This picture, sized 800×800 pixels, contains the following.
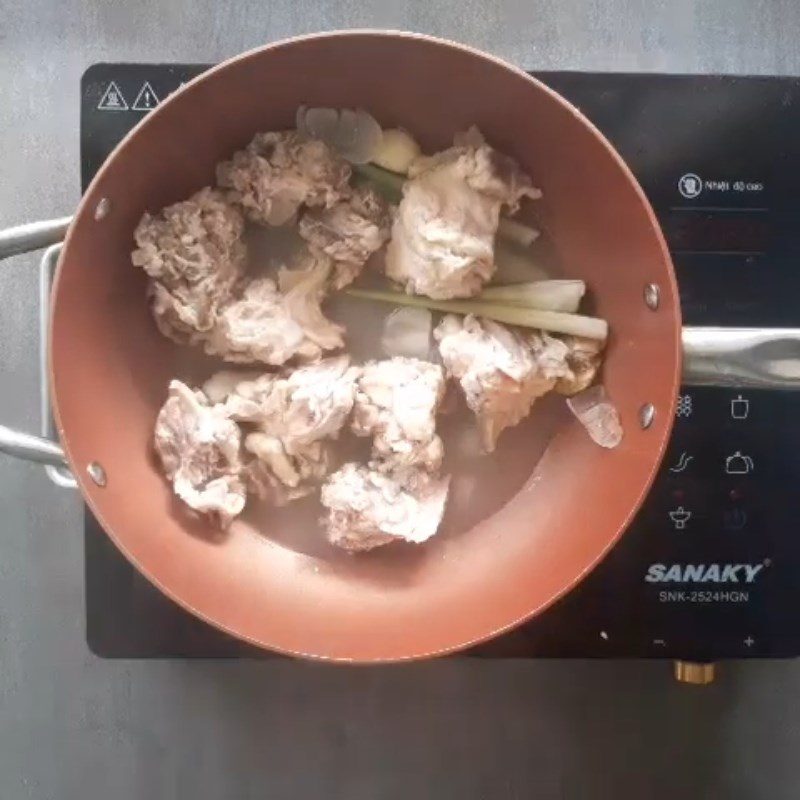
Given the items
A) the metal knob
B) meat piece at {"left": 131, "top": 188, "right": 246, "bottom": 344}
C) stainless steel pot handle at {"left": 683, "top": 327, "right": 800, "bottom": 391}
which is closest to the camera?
stainless steel pot handle at {"left": 683, "top": 327, "right": 800, "bottom": 391}

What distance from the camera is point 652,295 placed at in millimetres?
749

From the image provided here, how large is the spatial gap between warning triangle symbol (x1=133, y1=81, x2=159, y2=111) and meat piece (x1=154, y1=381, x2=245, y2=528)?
223mm

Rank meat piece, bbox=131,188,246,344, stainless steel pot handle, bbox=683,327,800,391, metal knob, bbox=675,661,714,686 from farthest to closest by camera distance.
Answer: metal knob, bbox=675,661,714,686, meat piece, bbox=131,188,246,344, stainless steel pot handle, bbox=683,327,800,391

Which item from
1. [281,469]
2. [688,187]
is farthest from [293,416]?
[688,187]

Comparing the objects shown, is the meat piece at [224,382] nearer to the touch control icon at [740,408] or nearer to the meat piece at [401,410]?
the meat piece at [401,410]

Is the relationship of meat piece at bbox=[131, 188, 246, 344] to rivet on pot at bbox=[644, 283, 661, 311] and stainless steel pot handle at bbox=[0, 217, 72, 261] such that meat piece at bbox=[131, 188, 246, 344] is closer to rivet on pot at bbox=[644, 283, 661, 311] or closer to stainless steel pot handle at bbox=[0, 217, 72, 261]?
stainless steel pot handle at bbox=[0, 217, 72, 261]

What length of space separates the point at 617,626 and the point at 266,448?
1.09 ft

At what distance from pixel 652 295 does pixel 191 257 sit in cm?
34

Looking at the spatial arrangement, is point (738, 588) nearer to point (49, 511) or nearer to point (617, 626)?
point (617, 626)

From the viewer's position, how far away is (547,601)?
729mm

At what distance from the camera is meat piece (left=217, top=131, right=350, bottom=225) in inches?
31.6

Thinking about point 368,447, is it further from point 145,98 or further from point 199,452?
point 145,98

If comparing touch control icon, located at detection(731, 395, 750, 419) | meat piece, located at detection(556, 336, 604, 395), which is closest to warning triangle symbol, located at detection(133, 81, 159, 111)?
meat piece, located at detection(556, 336, 604, 395)

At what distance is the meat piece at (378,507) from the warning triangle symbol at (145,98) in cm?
33
